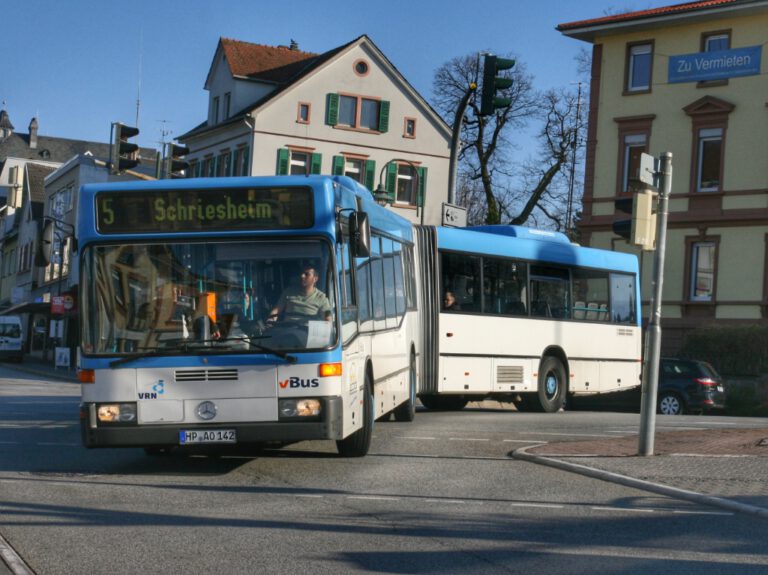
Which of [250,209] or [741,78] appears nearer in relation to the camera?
[250,209]

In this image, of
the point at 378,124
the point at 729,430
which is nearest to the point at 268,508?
the point at 729,430

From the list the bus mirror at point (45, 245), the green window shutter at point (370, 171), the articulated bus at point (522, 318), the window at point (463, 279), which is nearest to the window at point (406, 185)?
the green window shutter at point (370, 171)

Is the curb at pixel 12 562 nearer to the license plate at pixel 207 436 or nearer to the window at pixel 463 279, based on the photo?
the license plate at pixel 207 436

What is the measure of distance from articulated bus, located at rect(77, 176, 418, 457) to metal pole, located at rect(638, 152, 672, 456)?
3.39m

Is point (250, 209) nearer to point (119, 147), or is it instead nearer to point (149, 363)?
point (149, 363)

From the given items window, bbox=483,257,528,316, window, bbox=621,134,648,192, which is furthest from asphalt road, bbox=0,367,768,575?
window, bbox=621,134,648,192

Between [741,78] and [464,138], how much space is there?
76.3 feet

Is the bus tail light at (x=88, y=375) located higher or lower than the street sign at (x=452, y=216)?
lower

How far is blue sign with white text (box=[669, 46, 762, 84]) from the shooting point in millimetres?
42562

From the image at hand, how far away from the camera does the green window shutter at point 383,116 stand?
206ft

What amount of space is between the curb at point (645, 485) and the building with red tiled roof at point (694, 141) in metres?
29.4

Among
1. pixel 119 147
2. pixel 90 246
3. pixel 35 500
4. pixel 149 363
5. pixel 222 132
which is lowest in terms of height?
pixel 35 500

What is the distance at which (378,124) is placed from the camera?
6297cm

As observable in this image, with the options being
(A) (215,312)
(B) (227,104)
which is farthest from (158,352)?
(B) (227,104)
